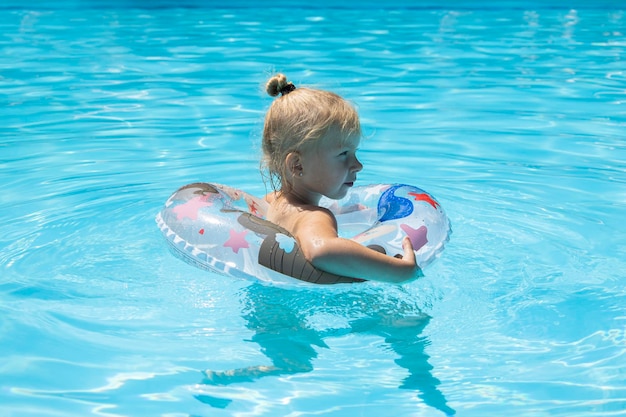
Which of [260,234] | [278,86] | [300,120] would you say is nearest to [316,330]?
[260,234]

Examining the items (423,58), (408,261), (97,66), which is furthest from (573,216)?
(97,66)

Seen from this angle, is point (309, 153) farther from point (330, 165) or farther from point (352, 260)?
point (352, 260)

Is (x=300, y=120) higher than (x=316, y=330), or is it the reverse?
(x=300, y=120)

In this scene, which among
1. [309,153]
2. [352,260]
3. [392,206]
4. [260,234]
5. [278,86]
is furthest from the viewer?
[392,206]

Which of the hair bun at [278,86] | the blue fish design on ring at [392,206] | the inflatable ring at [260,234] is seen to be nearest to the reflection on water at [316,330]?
the inflatable ring at [260,234]

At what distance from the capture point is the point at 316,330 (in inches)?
127

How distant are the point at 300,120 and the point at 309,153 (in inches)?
5.3

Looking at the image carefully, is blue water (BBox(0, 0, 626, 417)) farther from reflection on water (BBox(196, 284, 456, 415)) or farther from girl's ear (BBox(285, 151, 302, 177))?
girl's ear (BBox(285, 151, 302, 177))

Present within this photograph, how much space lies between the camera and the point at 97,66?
8.48m

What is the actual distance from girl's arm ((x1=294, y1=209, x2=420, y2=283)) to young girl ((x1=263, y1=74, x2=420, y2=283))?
0.03 ft

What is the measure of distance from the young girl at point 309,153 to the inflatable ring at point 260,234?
0.27 feet

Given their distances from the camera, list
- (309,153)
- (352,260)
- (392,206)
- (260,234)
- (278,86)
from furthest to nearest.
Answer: (392,206) < (278,86) < (309,153) < (260,234) < (352,260)

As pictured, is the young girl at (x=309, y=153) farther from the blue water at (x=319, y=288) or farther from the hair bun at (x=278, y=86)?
the blue water at (x=319, y=288)

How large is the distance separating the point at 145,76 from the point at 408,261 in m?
5.27
